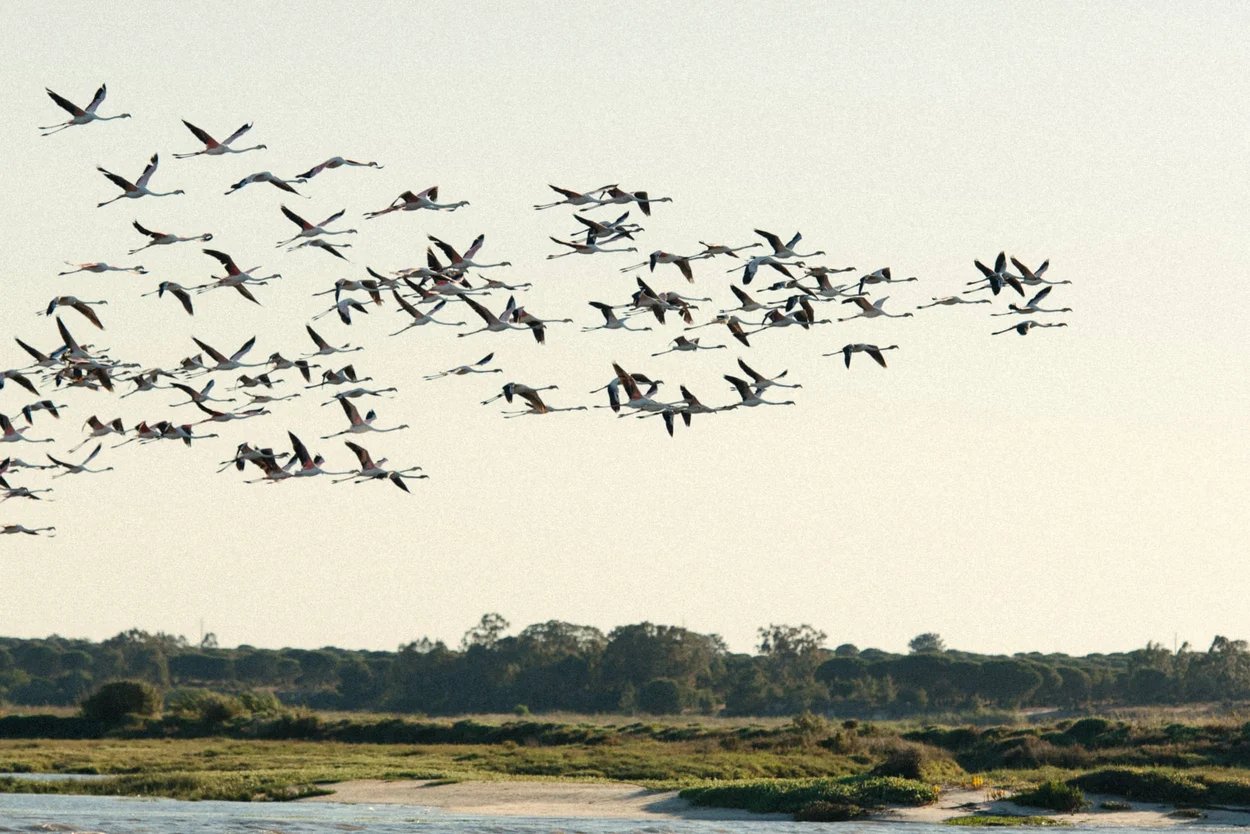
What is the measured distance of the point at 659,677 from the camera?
115812mm

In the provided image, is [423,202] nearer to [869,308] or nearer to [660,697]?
[869,308]

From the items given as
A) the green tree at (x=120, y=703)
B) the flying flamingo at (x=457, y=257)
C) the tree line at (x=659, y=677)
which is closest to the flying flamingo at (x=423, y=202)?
the flying flamingo at (x=457, y=257)

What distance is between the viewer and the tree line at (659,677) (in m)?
107

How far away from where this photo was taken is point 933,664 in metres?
113

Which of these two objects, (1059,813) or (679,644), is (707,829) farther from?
(679,644)

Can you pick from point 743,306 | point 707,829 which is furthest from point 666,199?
point 707,829

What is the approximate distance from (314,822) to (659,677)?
73955mm

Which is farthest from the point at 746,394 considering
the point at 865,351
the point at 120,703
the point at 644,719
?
the point at 644,719

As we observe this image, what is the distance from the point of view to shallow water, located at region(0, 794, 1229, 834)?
4034 centimetres

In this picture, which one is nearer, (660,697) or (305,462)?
(305,462)

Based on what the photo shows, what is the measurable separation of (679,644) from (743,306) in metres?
80.5

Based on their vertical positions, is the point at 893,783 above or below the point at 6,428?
below

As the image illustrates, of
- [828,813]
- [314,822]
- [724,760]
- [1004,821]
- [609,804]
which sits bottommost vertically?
[314,822]

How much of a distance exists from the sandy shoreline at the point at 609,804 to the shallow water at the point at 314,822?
814 mm
